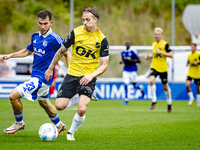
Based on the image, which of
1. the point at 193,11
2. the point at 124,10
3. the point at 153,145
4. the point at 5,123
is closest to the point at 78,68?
the point at 153,145

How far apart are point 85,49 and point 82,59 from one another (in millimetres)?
173

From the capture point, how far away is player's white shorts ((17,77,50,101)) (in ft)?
20.4

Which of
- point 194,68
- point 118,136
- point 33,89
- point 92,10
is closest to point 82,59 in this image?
point 92,10

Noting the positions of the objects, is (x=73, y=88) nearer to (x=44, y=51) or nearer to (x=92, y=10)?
(x=44, y=51)

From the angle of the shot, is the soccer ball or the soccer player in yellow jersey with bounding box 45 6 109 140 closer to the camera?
the soccer ball

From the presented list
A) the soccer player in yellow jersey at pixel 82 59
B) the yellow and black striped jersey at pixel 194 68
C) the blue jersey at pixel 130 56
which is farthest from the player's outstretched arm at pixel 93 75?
the yellow and black striped jersey at pixel 194 68

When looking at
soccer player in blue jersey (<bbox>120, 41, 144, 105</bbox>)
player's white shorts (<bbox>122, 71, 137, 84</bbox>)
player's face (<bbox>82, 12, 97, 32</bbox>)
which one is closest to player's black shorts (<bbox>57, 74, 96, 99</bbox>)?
player's face (<bbox>82, 12, 97, 32</bbox>)

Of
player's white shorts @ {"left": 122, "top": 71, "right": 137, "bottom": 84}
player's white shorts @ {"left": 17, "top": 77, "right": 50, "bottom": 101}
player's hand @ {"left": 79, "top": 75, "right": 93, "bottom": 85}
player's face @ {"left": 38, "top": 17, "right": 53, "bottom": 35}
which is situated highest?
player's face @ {"left": 38, "top": 17, "right": 53, "bottom": 35}

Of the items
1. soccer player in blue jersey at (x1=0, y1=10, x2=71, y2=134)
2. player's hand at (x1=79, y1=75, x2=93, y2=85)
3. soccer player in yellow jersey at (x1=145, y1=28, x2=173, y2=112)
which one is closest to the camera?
player's hand at (x1=79, y1=75, x2=93, y2=85)

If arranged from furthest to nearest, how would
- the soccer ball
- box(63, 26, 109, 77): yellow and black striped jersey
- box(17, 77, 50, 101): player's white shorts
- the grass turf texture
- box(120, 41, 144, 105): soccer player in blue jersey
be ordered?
box(120, 41, 144, 105): soccer player in blue jersey → box(17, 77, 50, 101): player's white shorts → box(63, 26, 109, 77): yellow and black striped jersey → the soccer ball → the grass turf texture

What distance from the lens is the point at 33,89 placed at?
248 inches

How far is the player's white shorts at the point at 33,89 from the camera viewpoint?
623 cm

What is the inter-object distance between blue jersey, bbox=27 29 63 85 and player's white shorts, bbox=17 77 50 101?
111 millimetres

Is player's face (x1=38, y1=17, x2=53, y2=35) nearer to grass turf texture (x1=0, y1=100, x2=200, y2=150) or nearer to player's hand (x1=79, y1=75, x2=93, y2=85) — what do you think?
player's hand (x1=79, y1=75, x2=93, y2=85)
